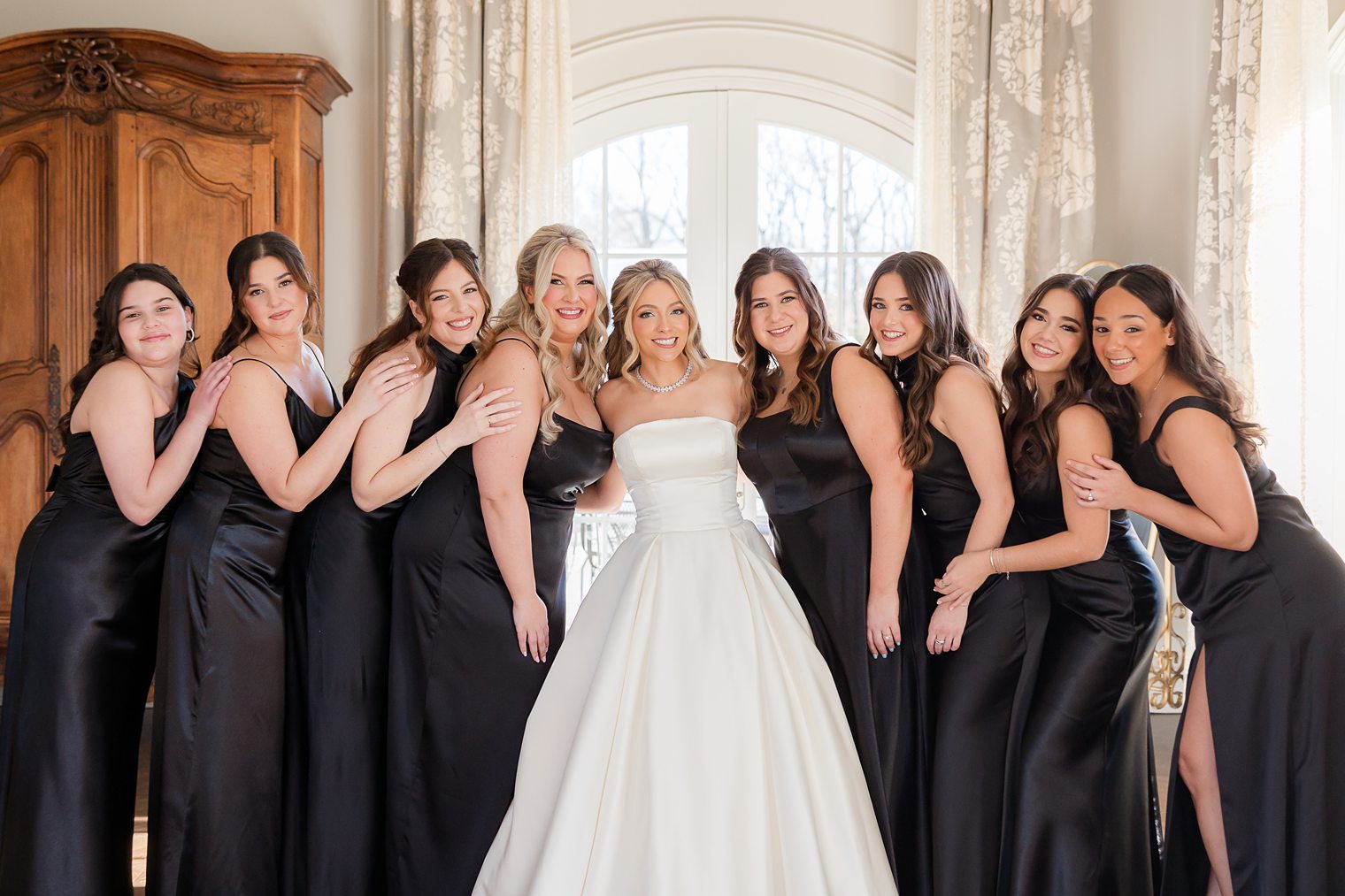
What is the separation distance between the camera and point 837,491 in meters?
2.71

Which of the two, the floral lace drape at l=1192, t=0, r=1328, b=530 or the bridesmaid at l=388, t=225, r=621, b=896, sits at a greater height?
the floral lace drape at l=1192, t=0, r=1328, b=530

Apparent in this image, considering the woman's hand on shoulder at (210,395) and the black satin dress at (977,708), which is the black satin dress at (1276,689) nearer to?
the black satin dress at (977,708)

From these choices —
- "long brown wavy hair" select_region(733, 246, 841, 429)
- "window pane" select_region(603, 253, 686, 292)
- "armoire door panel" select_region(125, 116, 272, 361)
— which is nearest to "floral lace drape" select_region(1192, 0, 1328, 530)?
"long brown wavy hair" select_region(733, 246, 841, 429)

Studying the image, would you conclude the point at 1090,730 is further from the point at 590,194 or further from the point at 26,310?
the point at 26,310

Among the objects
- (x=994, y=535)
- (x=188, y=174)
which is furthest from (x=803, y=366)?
(x=188, y=174)

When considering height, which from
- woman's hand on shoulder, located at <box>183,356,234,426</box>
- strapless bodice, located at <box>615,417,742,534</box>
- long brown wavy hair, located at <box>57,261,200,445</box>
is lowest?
strapless bodice, located at <box>615,417,742,534</box>

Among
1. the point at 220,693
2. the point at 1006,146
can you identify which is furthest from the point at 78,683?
the point at 1006,146

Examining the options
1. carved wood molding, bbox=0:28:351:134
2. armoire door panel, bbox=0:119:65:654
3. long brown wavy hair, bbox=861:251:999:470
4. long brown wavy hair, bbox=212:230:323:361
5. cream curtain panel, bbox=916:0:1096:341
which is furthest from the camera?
cream curtain panel, bbox=916:0:1096:341

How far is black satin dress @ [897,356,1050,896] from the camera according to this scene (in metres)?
2.48

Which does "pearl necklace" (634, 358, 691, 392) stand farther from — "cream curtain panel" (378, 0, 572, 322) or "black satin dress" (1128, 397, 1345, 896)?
"cream curtain panel" (378, 0, 572, 322)

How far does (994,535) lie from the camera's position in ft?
8.33

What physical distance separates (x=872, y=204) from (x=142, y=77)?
11.4 ft

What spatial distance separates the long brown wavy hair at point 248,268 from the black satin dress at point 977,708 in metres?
1.77

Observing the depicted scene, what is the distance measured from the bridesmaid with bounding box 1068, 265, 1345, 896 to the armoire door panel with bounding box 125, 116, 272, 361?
11.9 feet
